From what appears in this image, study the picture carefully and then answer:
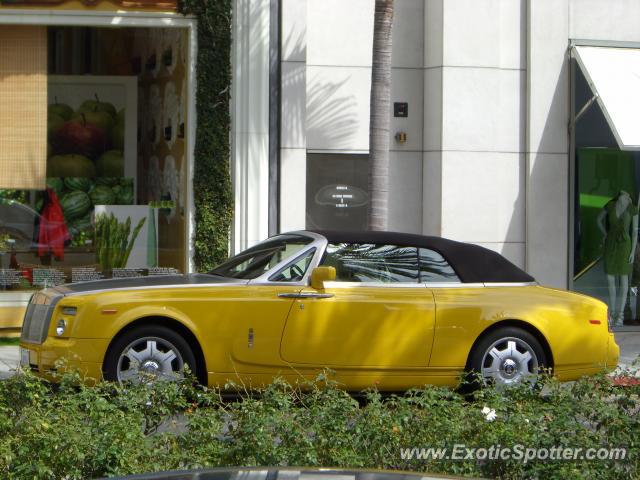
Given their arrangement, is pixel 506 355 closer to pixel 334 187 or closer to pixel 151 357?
pixel 151 357

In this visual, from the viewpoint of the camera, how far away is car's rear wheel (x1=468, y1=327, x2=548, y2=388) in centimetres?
981

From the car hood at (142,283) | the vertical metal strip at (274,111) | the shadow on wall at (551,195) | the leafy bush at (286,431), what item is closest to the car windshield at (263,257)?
the car hood at (142,283)

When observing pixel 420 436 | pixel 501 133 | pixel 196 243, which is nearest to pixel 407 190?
pixel 501 133

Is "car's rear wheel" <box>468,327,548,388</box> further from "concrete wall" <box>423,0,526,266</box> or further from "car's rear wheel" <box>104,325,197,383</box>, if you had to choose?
"concrete wall" <box>423,0,526,266</box>

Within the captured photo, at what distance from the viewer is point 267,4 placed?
14562mm

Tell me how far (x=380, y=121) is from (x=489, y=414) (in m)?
→ 6.71

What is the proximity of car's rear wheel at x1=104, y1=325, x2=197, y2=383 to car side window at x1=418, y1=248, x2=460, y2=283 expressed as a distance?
213 cm

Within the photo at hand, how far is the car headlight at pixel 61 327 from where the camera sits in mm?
9320

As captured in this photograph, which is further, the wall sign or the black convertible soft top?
the wall sign

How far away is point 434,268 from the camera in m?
10.1

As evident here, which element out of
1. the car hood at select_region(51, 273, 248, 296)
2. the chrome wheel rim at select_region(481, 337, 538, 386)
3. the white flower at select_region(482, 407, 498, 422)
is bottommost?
the chrome wheel rim at select_region(481, 337, 538, 386)

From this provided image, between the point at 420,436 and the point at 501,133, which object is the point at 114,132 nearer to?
the point at 501,133

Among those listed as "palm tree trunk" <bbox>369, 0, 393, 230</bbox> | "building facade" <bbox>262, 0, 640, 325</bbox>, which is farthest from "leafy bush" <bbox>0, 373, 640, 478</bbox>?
"building facade" <bbox>262, 0, 640, 325</bbox>

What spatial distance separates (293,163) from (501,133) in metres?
2.90
